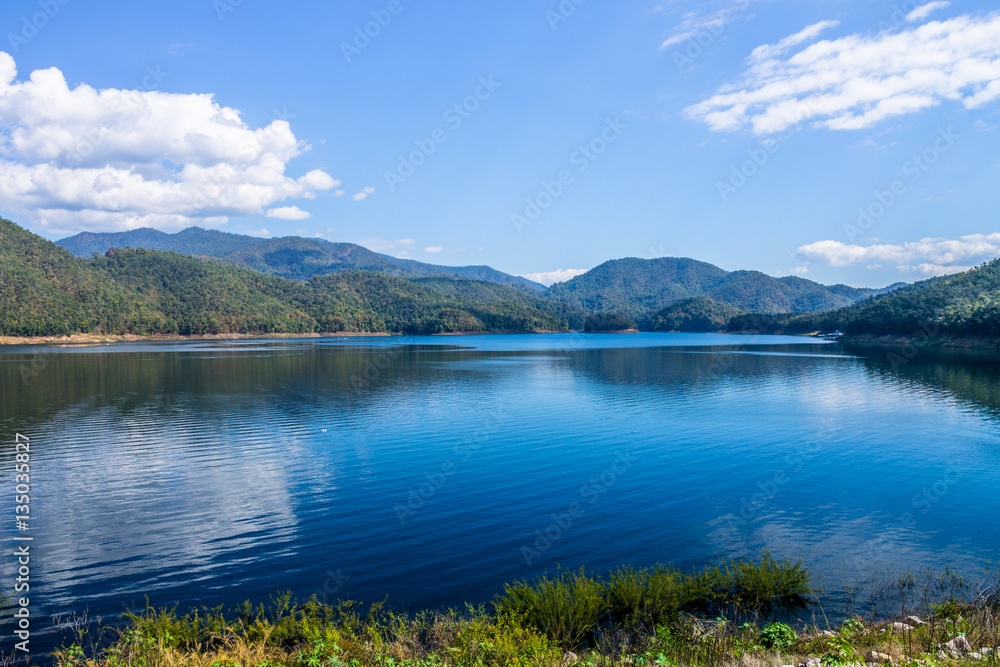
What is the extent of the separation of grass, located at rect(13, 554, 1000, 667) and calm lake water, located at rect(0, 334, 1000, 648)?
97 centimetres

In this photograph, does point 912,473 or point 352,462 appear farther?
point 352,462

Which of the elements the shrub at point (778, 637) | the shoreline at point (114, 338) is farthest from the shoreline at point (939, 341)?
the shoreline at point (114, 338)

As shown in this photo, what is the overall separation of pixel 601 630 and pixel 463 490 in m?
9.16

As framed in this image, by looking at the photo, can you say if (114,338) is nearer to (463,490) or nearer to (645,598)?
(463,490)

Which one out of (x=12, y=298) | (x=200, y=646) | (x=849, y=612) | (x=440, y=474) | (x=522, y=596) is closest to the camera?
(x=200, y=646)

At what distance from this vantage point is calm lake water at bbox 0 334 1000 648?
12.2 meters

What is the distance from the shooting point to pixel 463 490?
18.1m

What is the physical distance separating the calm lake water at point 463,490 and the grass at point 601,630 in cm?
97

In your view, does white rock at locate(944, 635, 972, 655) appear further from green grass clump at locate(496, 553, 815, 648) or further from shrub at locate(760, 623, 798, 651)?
green grass clump at locate(496, 553, 815, 648)

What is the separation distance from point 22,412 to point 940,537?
42969mm

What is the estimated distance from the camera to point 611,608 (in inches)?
389

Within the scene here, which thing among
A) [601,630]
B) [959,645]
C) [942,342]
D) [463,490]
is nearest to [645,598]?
[601,630]

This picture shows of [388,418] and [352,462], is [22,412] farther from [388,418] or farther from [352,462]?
[352,462]

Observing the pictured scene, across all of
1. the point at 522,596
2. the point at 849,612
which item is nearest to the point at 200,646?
the point at 522,596
